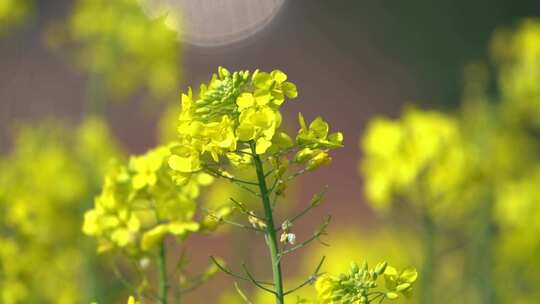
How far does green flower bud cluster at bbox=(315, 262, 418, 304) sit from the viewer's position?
50.8 inches

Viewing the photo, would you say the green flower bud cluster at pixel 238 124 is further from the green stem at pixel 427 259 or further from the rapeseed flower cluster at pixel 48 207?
the green stem at pixel 427 259

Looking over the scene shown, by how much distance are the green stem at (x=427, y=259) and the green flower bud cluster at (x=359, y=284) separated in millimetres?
1252

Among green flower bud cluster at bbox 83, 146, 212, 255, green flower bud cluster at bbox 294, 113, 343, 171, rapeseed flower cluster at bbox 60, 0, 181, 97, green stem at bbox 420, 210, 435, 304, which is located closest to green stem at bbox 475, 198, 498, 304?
green stem at bbox 420, 210, 435, 304

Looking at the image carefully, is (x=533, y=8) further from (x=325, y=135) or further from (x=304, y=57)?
(x=325, y=135)

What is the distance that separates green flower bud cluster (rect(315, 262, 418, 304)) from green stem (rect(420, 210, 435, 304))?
1252 mm

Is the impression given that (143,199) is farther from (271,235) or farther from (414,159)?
(414,159)

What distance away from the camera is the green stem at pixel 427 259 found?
2578 millimetres

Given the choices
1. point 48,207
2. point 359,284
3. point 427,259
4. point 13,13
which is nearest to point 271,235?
point 359,284

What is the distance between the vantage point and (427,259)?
8.47 feet

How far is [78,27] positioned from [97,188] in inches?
23.8

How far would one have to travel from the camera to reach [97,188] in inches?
118

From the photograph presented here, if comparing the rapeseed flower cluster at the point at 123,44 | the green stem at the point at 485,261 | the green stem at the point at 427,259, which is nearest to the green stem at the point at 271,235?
the green stem at the point at 427,259

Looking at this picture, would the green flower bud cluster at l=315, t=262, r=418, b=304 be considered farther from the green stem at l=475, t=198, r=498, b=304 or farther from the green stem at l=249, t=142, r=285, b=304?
the green stem at l=475, t=198, r=498, b=304

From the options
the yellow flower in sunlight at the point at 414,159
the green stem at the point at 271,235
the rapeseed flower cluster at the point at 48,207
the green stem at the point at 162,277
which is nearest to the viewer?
the green stem at the point at 271,235
